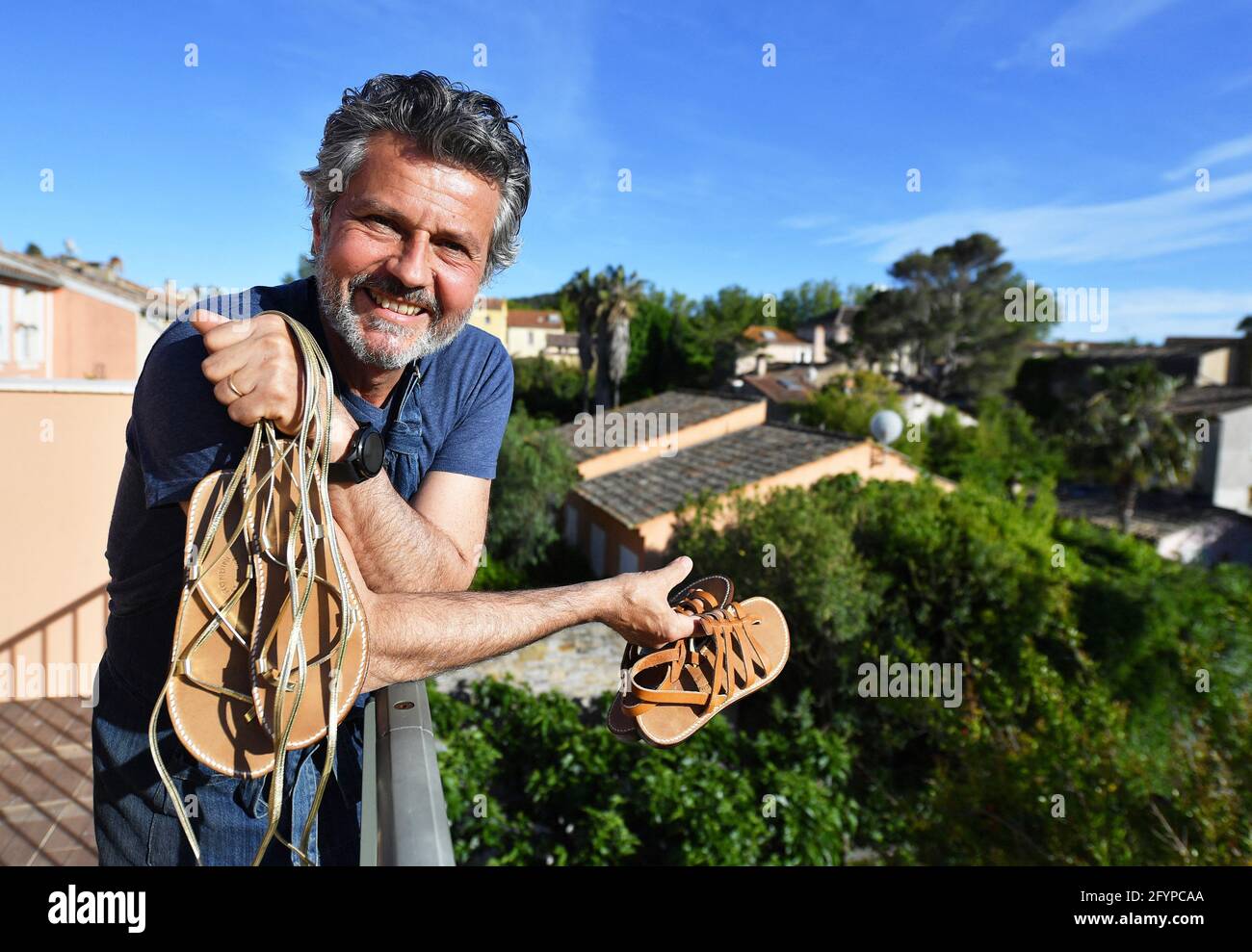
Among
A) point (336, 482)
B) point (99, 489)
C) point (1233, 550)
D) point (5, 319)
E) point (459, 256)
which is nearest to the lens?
point (336, 482)

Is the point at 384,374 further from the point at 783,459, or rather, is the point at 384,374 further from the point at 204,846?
the point at 783,459

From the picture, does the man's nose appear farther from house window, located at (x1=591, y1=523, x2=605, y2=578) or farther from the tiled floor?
house window, located at (x1=591, y1=523, x2=605, y2=578)

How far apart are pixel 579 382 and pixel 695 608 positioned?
33430 mm

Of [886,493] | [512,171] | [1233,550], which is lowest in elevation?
[1233,550]

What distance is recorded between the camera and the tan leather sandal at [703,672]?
1750 mm

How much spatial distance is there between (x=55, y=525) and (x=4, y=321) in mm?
7777

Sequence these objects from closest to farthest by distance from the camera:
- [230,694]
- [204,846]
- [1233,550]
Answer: [230,694] < [204,846] < [1233,550]

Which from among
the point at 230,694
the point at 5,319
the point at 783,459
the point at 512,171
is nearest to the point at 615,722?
the point at 230,694

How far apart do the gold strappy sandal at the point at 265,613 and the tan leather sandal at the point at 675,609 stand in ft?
2.58

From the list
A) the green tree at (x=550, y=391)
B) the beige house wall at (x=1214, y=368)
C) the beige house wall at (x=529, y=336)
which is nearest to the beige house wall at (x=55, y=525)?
the green tree at (x=550, y=391)

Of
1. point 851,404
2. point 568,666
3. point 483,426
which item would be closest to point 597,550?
point 568,666

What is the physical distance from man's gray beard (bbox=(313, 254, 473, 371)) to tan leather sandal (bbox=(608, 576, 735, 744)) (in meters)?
0.77

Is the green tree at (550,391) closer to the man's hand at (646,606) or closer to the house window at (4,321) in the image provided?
the house window at (4,321)
